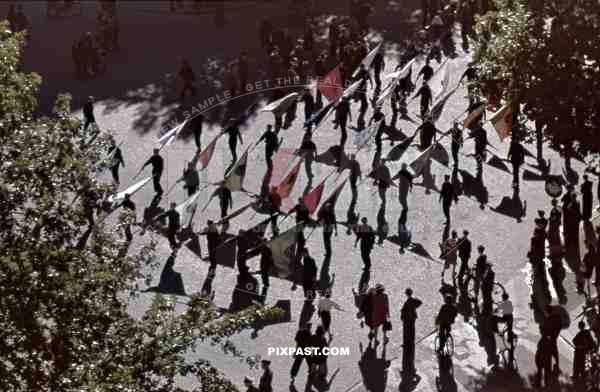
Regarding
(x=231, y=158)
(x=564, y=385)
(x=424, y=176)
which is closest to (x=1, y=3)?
(x=231, y=158)

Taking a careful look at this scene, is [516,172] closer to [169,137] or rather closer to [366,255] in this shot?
[366,255]

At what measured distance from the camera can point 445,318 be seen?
26.6m

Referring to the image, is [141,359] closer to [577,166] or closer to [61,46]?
[577,166]

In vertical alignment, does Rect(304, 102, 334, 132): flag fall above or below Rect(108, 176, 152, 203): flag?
above

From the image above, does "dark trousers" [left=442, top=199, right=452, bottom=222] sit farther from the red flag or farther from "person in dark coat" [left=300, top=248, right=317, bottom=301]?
the red flag

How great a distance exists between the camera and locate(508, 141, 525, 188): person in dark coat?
3306 cm

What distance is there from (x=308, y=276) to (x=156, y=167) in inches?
248

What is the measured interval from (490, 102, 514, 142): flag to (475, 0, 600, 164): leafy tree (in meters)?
3.49

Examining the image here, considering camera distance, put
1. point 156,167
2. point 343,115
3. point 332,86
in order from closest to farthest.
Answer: point 156,167 → point 343,115 → point 332,86

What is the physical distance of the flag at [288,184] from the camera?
31.6 meters

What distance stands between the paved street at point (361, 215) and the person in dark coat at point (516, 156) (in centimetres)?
47

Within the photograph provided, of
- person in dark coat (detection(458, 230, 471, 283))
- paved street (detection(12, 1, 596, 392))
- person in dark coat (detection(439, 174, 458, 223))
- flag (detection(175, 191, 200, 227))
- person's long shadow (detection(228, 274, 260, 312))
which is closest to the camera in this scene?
paved street (detection(12, 1, 596, 392))

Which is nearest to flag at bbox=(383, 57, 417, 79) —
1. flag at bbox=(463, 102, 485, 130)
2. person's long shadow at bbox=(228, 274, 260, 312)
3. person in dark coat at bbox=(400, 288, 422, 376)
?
flag at bbox=(463, 102, 485, 130)

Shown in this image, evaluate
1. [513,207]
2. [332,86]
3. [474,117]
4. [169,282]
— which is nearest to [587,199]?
[513,207]
